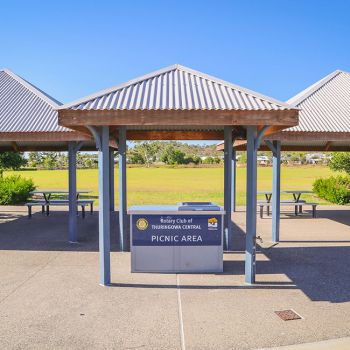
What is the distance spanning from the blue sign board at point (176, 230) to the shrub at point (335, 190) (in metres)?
15.5

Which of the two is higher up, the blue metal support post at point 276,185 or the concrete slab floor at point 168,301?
the blue metal support post at point 276,185

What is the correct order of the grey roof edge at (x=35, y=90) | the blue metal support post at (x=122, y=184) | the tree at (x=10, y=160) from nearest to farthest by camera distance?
the blue metal support post at (x=122, y=184) → the grey roof edge at (x=35, y=90) → the tree at (x=10, y=160)

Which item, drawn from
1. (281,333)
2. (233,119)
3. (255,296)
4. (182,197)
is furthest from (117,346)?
(182,197)

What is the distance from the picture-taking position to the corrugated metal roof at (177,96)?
6.25 meters

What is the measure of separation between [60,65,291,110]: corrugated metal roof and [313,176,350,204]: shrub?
15709mm

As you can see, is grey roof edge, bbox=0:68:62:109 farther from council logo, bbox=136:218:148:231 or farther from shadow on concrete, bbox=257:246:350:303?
shadow on concrete, bbox=257:246:350:303

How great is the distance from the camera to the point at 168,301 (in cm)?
575

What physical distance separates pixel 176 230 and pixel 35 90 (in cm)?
727

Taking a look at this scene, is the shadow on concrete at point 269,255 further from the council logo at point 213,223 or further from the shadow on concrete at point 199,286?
the council logo at point 213,223

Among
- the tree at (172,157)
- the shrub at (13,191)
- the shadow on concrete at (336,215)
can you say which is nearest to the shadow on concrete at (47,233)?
the shrub at (13,191)

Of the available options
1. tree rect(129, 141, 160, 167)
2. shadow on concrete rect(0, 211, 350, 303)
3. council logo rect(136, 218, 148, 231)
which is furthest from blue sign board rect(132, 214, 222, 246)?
tree rect(129, 141, 160, 167)

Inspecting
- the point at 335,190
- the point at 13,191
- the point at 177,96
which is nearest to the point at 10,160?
the point at 13,191

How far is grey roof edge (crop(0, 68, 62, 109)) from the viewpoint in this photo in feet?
36.5

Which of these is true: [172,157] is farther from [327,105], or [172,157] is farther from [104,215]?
[104,215]
